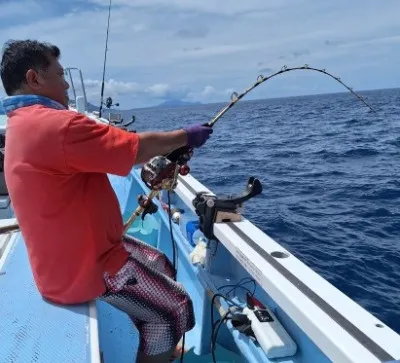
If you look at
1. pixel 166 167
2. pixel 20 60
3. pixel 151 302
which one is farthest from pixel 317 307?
pixel 20 60

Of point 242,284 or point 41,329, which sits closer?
point 41,329

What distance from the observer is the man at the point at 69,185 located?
1659mm

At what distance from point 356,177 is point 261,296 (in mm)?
7127

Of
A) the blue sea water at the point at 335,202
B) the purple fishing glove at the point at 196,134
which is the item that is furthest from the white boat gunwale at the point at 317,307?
the blue sea water at the point at 335,202

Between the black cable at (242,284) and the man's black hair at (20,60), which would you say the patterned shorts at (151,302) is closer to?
the black cable at (242,284)

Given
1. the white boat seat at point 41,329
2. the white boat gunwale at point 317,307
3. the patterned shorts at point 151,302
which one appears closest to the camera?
the white boat gunwale at point 317,307

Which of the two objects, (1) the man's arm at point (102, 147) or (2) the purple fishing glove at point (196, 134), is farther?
(2) the purple fishing glove at point (196, 134)

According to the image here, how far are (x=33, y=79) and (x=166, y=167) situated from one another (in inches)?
32.4

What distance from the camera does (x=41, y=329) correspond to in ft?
5.84

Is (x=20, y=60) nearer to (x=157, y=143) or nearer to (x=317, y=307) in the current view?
(x=157, y=143)

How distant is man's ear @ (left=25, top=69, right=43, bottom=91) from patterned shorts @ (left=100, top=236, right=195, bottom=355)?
0.89 metres

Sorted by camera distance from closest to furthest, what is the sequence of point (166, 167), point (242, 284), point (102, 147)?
point (102, 147) < point (166, 167) < point (242, 284)

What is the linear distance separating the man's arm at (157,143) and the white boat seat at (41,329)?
2.39 ft

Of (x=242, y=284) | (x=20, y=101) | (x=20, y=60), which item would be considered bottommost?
(x=242, y=284)
